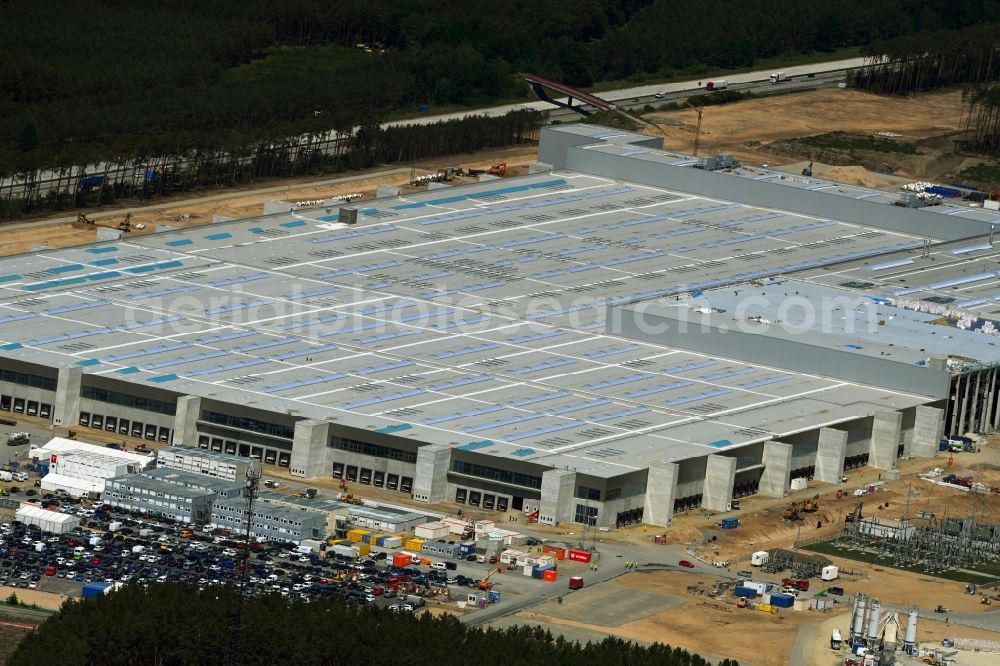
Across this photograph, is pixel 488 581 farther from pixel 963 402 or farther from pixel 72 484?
pixel 963 402

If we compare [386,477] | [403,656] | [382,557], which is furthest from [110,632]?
[386,477]

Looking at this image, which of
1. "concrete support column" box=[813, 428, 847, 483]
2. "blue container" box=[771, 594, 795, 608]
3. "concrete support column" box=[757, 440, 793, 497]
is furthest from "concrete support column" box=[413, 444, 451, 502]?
"concrete support column" box=[813, 428, 847, 483]

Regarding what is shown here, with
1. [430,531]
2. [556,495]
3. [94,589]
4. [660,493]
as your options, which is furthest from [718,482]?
[94,589]

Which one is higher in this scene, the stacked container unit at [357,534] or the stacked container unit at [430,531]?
the stacked container unit at [430,531]

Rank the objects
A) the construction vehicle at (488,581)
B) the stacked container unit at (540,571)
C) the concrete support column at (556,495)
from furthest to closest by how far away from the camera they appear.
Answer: the concrete support column at (556,495) < the stacked container unit at (540,571) < the construction vehicle at (488,581)

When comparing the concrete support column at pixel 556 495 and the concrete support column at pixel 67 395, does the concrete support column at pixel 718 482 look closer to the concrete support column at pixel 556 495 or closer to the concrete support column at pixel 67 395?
the concrete support column at pixel 556 495

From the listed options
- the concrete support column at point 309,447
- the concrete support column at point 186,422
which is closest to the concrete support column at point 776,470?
the concrete support column at point 309,447

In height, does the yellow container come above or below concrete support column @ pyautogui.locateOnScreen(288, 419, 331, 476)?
below

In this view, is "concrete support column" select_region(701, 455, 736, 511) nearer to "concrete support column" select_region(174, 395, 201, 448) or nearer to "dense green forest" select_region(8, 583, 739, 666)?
"dense green forest" select_region(8, 583, 739, 666)
